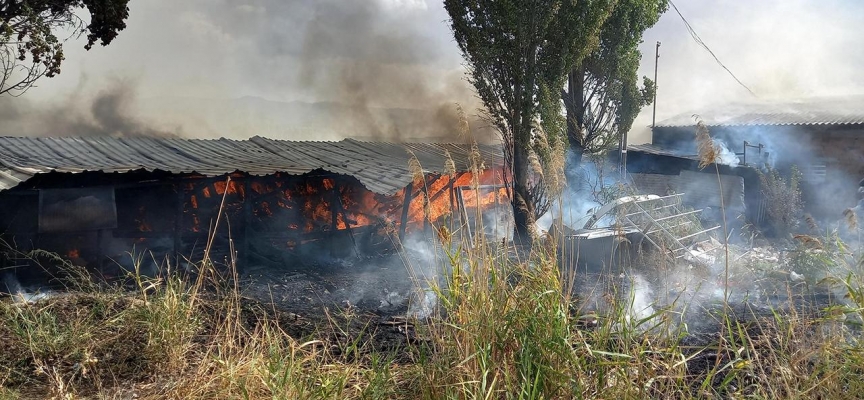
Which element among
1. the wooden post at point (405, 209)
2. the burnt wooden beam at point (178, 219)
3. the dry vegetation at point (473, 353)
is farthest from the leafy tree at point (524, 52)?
the dry vegetation at point (473, 353)

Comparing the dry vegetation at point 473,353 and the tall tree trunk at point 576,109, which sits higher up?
the tall tree trunk at point 576,109

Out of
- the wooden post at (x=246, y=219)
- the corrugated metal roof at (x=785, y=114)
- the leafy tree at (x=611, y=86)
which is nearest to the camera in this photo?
the wooden post at (x=246, y=219)

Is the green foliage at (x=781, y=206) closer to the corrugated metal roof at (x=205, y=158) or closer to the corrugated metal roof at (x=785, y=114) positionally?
the corrugated metal roof at (x=785, y=114)

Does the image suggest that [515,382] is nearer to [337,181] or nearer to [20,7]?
[20,7]

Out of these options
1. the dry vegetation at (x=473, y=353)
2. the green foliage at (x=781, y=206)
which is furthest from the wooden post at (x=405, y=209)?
the green foliage at (x=781, y=206)

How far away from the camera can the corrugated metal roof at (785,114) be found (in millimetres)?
21906

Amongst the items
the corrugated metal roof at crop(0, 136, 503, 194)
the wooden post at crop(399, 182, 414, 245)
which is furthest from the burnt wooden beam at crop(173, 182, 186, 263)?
the wooden post at crop(399, 182, 414, 245)

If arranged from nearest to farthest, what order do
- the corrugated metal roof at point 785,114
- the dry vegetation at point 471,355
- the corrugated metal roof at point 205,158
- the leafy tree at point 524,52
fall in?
1. the dry vegetation at point 471,355
2. the corrugated metal roof at point 205,158
3. the leafy tree at point 524,52
4. the corrugated metal roof at point 785,114

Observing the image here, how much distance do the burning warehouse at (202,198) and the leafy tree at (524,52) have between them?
169 cm

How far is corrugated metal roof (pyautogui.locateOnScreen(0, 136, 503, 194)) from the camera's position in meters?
9.22

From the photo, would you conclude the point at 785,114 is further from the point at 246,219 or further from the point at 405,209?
the point at 246,219

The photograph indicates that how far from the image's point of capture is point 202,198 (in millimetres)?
11438

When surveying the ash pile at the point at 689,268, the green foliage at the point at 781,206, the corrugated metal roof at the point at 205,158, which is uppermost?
the corrugated metal roof at the point at 205,158

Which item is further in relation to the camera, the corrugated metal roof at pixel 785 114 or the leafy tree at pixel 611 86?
the corrugated metal roof at pixel 785 114
